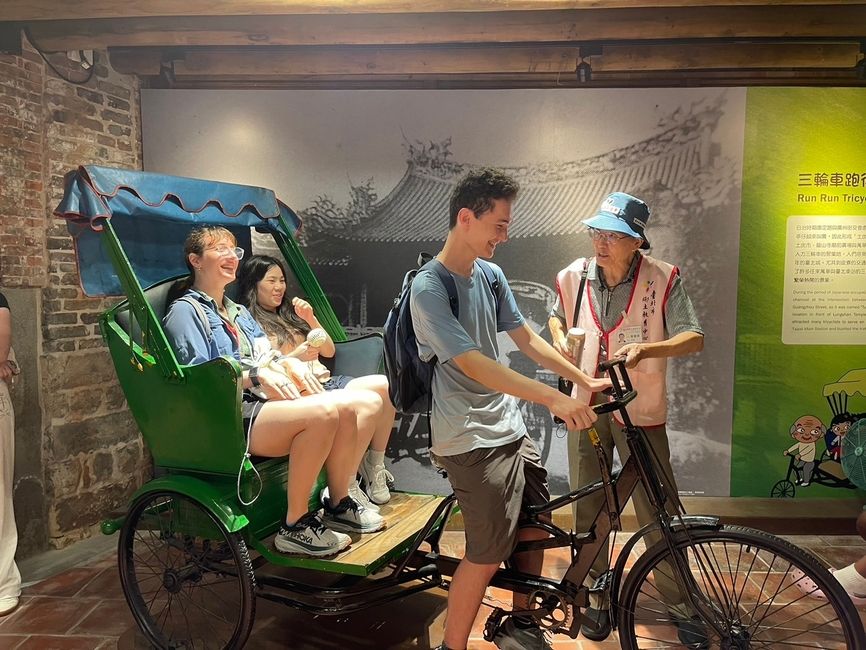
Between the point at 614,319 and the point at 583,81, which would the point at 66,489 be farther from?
the point at 583,81

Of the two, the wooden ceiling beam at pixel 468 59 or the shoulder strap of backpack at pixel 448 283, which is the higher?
the wooden ceiling beam at pixel 468 59

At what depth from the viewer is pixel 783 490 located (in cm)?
462

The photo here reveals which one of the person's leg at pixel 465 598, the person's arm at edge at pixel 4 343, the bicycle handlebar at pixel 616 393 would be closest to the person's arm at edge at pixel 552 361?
the bicycle handlebar at pixel 616 393

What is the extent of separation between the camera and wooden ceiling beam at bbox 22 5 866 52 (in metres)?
4.03

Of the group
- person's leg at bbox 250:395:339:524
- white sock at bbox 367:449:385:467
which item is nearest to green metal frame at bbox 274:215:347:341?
white sock at bbox 367:449:385:467

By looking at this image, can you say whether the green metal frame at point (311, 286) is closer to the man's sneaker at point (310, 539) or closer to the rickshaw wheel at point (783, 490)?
the man's sneaker at point (310, 539)

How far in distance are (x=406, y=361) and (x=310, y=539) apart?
95 cm

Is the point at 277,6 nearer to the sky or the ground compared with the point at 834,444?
nearer to the sky

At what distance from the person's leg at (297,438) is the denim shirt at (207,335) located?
348 millimetres

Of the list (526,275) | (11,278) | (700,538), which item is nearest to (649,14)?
(526,275)

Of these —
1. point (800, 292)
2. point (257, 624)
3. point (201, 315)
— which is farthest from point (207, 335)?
point (800, 292)

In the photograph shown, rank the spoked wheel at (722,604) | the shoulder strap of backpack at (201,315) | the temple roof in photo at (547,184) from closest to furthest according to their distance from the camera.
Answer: the spoked wheel at (722,604) < the shoulder strap of backpack at (201,315) < the temple roof in photo at (547,184)

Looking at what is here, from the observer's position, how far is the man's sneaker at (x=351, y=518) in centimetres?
308

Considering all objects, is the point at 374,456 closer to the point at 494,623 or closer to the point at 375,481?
the point at 375,481
